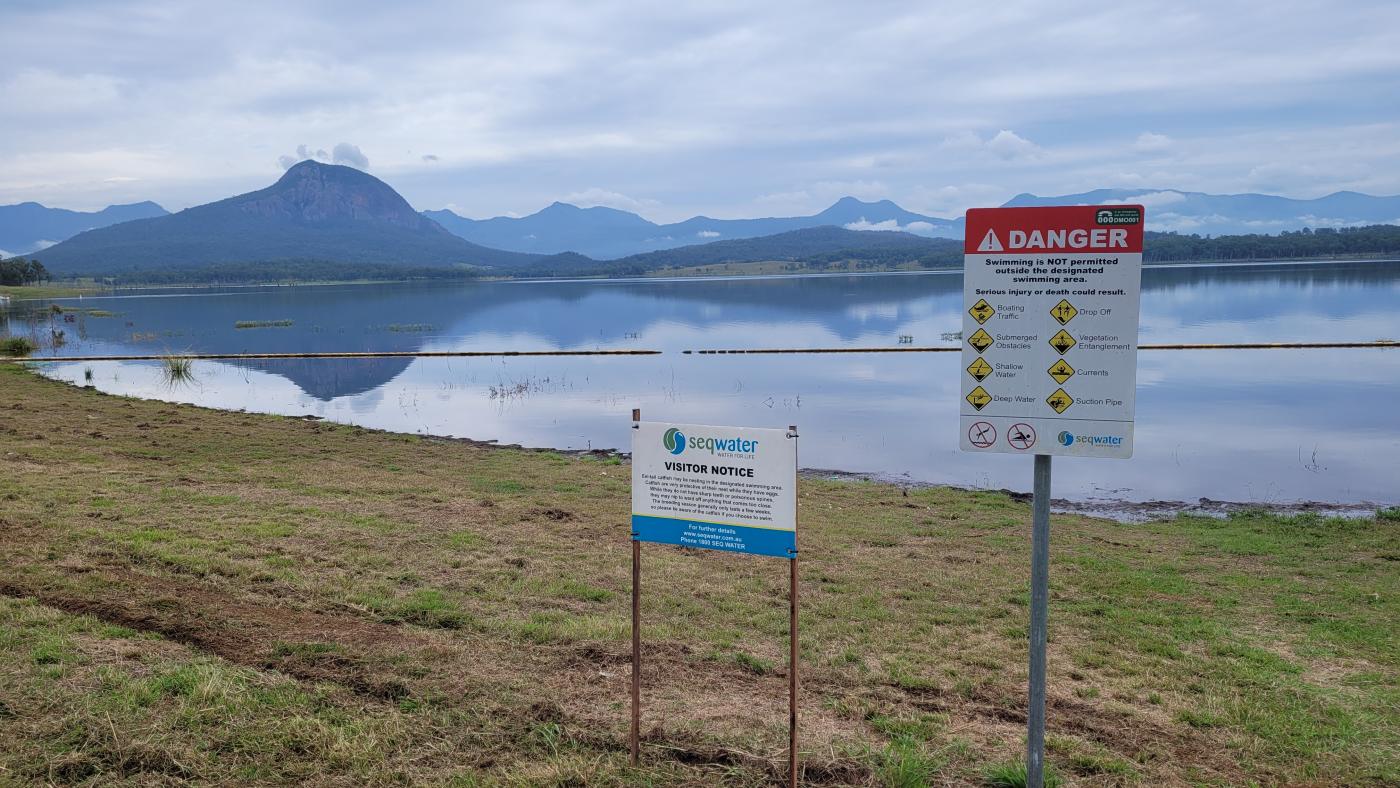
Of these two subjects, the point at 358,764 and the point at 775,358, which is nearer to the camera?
the point at 358,764

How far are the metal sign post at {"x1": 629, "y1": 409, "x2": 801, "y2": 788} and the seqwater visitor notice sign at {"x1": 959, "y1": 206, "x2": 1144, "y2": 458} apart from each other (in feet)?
3.04

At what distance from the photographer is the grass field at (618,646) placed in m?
4.77

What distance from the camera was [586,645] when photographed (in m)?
6.39

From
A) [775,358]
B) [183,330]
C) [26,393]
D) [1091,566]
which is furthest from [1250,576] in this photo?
[183,330]

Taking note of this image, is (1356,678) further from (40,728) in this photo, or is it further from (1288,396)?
(1288,396)

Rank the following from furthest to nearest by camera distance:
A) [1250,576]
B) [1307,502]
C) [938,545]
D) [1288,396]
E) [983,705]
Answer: [1288,396] < [1307,502] < [938,545] < [1250,576] < [983,705]

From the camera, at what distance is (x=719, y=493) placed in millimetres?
4434

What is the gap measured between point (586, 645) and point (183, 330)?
56.0 m

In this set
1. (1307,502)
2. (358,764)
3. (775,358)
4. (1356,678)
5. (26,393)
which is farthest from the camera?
(775,358)

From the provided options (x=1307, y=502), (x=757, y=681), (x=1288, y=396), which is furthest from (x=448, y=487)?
(x=1288, y=396)

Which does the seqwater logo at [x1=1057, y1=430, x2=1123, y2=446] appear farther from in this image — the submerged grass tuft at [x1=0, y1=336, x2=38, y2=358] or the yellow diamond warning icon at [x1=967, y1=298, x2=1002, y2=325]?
the submerged grass tuft at [x1=0, y1=336, x2=38, y2=358]

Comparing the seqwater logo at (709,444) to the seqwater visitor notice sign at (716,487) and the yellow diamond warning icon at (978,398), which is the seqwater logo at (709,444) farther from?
the yellow diamond warning icon at (978,398)

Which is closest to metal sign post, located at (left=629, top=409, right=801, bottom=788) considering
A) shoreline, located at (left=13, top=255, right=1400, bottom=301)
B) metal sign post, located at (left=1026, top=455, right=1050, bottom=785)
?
metal sign post, located at (left=1026, top=455, right=1050, bottom=785)

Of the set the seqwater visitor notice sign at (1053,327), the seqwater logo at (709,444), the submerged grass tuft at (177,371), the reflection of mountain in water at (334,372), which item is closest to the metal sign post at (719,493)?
the seqwater logo at (709,444)
